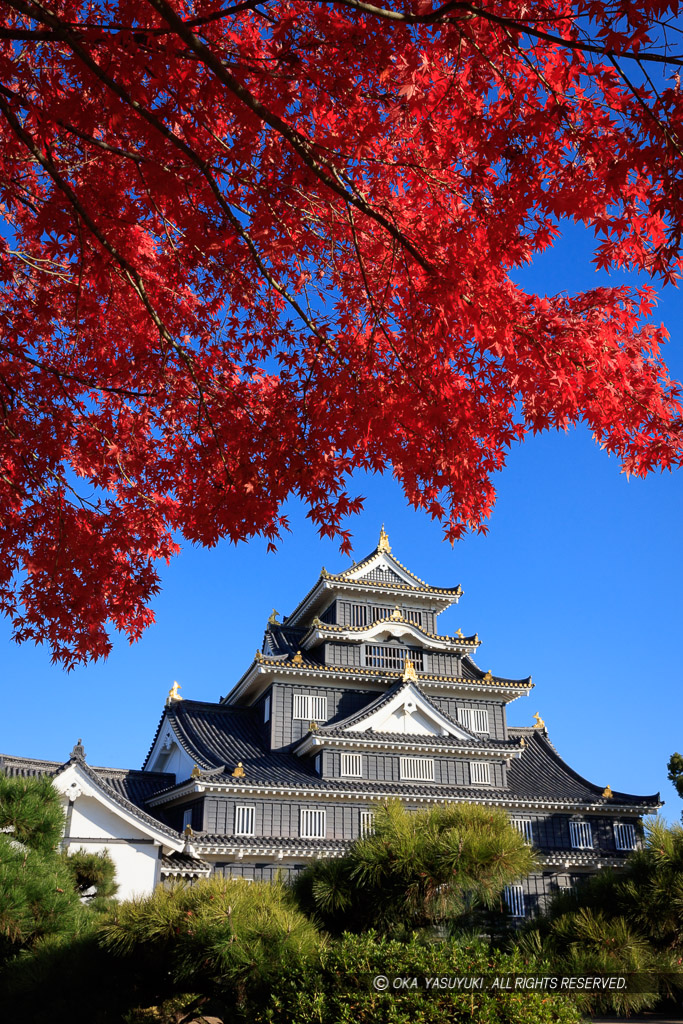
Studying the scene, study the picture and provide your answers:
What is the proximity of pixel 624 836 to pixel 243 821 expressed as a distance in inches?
526

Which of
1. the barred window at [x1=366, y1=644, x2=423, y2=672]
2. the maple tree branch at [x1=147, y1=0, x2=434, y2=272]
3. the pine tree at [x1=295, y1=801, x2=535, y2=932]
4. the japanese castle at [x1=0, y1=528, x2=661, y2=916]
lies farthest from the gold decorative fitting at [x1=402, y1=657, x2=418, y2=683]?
the maple tree branch at [x1=147, y1=0, x2=434, y2=272]

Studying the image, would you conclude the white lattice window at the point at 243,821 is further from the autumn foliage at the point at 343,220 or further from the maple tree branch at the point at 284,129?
the maple tree branch at the point at 284,129

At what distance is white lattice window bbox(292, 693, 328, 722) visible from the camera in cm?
2529

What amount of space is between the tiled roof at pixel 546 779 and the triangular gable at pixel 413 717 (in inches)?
117

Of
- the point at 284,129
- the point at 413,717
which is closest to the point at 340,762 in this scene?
the point at 413,717

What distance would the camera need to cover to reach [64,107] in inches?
175

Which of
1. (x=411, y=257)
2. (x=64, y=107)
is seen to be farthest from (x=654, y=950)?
(x=64, y=107)

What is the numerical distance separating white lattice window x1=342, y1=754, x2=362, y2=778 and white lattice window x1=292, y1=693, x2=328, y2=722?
73.8 inches

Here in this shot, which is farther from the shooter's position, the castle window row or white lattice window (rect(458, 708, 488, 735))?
white lattice window (rect(458, 708, 488, 735))

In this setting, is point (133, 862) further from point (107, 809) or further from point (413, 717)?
point (413, 717)

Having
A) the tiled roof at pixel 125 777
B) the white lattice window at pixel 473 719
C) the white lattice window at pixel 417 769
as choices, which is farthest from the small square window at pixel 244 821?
the white lattice window at pixel 473 719

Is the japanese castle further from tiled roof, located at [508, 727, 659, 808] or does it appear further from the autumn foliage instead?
the autumn foliage

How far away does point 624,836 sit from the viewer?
2614 centimetres

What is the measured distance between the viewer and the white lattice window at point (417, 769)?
2438 centimetres
